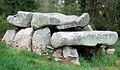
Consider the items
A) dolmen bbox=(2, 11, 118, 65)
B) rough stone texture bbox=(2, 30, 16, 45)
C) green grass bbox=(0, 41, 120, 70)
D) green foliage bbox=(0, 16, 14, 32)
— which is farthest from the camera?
green foliage bbox=(0, 16, 14, 32)

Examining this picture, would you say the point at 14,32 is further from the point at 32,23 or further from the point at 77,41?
the point at 77,41

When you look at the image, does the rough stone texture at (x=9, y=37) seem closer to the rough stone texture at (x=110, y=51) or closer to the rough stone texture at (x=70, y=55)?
the rough stone texture at (x=70, y=55)

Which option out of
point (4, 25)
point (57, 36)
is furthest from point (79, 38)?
point (4, 25)

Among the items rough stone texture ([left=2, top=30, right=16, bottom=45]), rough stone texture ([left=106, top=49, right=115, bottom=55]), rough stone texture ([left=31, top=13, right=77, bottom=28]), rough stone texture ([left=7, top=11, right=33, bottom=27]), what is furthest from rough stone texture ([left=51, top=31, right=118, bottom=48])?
rough stone texture ([left=2, top=30, right=16, bottom=45])

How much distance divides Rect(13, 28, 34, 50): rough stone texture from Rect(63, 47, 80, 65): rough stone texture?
124cm

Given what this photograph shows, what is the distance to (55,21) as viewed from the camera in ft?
35.4

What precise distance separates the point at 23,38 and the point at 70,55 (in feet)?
5.64

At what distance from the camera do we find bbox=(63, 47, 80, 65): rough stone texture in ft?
33.8

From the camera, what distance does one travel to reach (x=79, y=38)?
10.4 meters

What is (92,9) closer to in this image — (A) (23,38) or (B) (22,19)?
(B) (22,19)

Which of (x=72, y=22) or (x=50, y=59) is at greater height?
(x=72, y=22)

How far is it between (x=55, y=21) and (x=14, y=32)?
1.79 metres

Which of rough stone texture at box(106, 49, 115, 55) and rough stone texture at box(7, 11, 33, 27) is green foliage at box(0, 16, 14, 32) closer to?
rough stone texture at box(7, 11, 33, 27)

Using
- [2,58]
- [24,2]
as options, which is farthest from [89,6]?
[2,58]
